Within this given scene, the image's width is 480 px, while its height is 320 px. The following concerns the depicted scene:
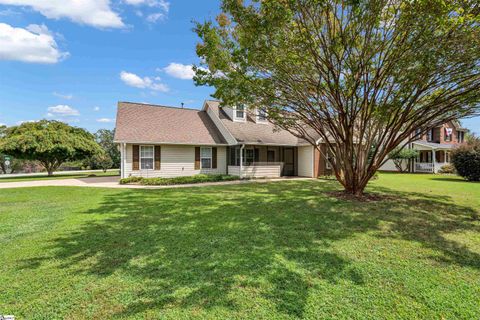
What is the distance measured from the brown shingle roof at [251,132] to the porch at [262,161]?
71 cm

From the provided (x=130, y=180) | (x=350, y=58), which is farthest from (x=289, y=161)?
(x=350, y=58)

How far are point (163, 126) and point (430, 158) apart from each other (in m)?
27.0

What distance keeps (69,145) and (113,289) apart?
75.5ft

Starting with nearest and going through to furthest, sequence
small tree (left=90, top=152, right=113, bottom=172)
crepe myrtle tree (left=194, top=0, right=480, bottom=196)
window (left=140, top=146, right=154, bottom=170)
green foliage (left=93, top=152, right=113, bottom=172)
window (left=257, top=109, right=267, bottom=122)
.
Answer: crepe myrtle tree (left=194, top=0, right=480, bottom=196) < window (left=257, top=109, right=267, bottom=122) < window (left=140, top=146, right=154, bottom=170) < green foliage (left=93, top=152, right=113, bottom=172) < small tree (left=90, top=152, right=113, bottom=172)

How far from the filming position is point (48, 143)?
21.0 m

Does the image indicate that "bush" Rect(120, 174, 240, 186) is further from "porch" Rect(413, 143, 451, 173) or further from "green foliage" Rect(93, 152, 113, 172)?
"porch" Rect(413, 143, 451, 173)

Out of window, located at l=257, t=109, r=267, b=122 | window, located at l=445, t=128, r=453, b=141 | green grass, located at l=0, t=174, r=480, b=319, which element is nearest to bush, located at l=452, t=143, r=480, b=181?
green grass, located at l=0, t=174, r=480, b=319

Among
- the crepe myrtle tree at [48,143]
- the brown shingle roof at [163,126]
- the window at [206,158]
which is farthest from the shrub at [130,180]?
the crepe myrtle tree at [48,143]

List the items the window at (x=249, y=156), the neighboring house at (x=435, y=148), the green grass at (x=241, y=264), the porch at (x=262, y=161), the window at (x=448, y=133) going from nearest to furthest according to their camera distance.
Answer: the green grass at (x=241, y=264), the porch at (x=262, y=161), the window at (x=249, y=156), the neighboring house at (x=435, y=148), the window at (x=448, y=133)

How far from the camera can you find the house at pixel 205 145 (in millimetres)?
16078

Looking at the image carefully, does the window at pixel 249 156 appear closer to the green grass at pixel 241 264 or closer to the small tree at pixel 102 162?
the green grass at pixel 241 264

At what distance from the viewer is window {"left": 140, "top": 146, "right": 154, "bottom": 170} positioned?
1606 centimetres

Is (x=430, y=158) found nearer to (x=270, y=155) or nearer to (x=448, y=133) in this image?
(x=448, y=133)

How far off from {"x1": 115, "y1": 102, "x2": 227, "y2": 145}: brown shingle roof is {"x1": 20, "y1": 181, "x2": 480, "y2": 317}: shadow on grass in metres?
8.13
